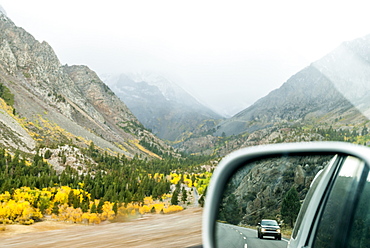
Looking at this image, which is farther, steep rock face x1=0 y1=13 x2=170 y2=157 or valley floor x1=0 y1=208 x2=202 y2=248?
steep rock face x1=0 y1=13 x2=170 y2=157

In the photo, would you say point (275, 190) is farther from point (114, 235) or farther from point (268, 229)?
point (114, 235)

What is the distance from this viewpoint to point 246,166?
2039 millimetres

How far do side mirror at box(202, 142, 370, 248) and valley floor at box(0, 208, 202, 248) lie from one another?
1.28 metres

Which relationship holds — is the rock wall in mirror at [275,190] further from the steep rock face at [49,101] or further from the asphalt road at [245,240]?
the steep rock face at [49,101]

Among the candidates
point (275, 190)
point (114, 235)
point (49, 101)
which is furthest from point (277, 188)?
point (49, 101)

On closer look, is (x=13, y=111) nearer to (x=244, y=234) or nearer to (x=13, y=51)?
(x=13, y=51)

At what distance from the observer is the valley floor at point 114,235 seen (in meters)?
9.02

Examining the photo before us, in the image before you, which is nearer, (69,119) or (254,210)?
(254,210)

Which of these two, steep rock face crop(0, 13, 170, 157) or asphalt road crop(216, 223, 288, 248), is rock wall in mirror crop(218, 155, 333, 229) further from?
steep rock face crop(0, 13, 170, 157)

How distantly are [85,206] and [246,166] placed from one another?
27065 mm

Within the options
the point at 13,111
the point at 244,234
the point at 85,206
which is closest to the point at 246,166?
the point at 244,234

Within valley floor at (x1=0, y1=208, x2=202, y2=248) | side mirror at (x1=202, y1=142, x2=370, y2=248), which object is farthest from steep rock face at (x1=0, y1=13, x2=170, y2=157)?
side mirror at (x1=202, y1=142, x2=370, y2=248)

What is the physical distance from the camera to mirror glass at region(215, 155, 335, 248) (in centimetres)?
161

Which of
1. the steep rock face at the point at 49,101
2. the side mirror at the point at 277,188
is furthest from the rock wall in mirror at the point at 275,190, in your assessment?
the steep rock face at the point at 49,101
